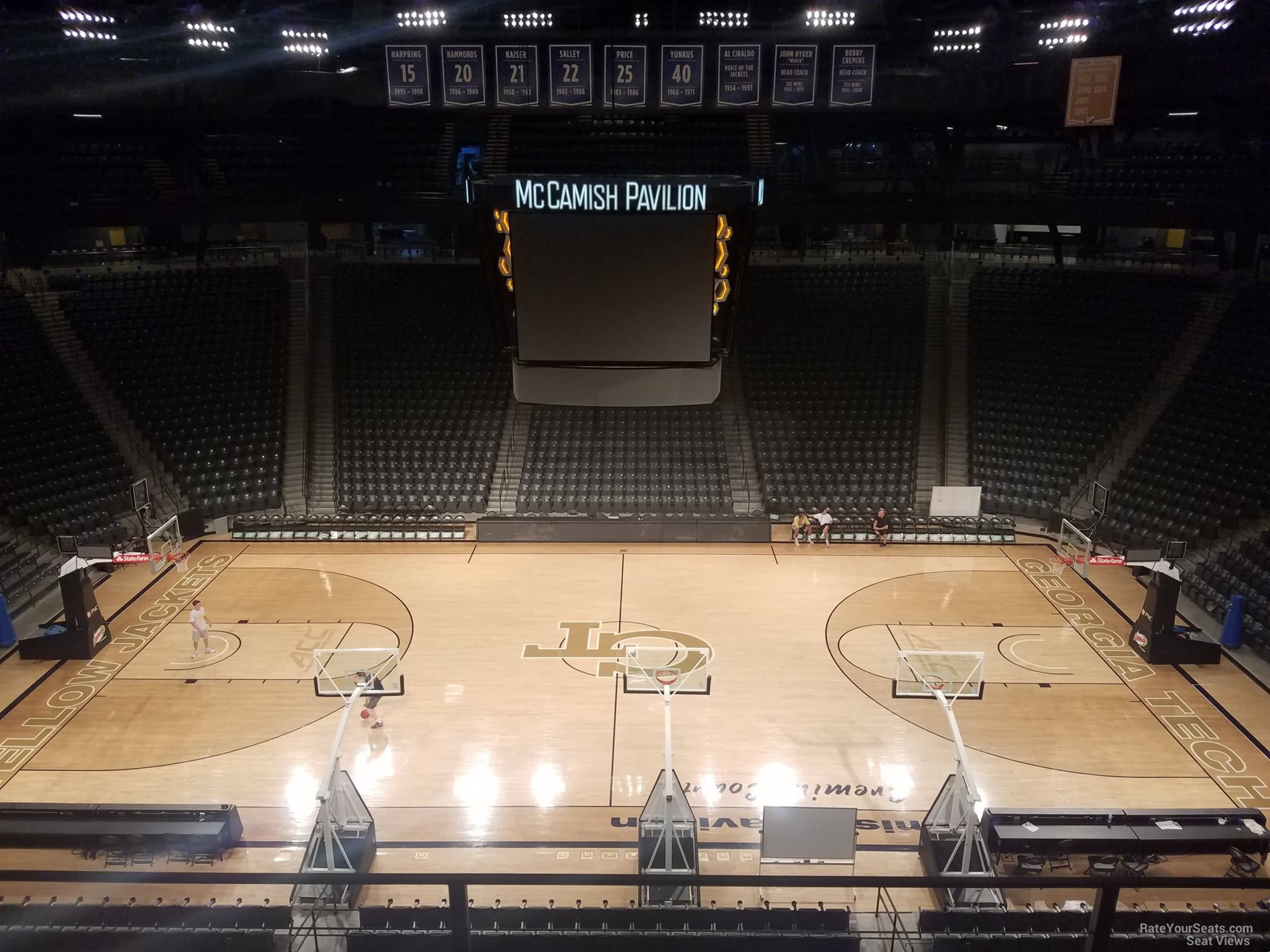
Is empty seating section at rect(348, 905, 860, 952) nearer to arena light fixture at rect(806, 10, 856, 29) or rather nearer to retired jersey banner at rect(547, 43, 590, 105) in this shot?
retired jersey banner at rect(547, 43, 590, 105)

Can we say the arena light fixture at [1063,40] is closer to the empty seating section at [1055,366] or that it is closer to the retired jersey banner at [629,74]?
the empty seating section at [1055,366]

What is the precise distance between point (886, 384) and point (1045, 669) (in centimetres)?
1151

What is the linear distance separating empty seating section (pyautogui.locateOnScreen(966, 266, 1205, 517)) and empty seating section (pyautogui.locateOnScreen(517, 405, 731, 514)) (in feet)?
23.1

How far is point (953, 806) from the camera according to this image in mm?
9641

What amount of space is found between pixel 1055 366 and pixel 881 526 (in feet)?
26.1

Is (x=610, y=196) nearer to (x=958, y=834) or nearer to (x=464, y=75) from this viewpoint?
(x=958, y=834)

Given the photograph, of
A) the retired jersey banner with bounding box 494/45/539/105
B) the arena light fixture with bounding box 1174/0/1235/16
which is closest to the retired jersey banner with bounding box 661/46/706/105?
the retired jersey banner with bounding box 494/45/539/105

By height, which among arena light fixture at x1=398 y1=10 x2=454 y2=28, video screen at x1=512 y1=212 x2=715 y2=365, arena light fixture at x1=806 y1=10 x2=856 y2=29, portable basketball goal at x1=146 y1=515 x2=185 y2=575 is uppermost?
arena light fixture at x1=806 y1=10 x2=856 y2=29

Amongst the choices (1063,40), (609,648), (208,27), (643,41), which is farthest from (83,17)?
(1063,40)

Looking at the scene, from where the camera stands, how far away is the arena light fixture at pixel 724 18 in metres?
26.5

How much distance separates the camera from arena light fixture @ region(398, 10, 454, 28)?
24594 millimetres

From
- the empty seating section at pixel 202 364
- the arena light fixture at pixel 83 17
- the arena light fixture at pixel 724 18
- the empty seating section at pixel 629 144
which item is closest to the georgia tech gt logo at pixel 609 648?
the empty seating section at pixel 202 364

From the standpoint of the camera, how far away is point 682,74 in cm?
2134

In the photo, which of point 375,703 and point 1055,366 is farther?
point 1055,366
